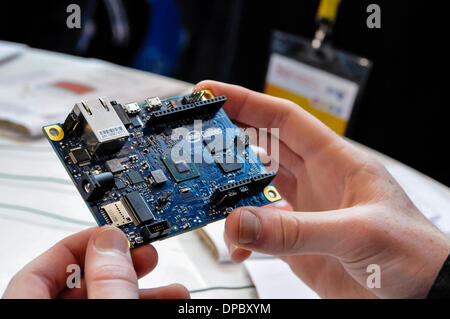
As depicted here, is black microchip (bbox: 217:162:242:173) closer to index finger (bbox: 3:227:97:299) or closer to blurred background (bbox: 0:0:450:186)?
index finger (bbox: 3:227:97:299)

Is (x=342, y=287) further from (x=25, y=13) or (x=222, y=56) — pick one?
(x=25, y=13)

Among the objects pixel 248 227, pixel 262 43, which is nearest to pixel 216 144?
pixel 248 227

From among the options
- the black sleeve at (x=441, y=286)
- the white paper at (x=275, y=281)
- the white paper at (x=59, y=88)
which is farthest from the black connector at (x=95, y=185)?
the white paper at (x=59, y=88)

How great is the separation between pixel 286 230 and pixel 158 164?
1.19 feet

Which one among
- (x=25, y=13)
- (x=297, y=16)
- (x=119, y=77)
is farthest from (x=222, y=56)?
(x=25, y=13)

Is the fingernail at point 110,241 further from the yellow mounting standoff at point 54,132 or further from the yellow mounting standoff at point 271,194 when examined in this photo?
the yellow mounting standoff at point 271,194

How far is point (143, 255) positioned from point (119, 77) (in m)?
1.31

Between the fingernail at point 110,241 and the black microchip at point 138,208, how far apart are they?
64 millimetres

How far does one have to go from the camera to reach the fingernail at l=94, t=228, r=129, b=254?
3.19ft

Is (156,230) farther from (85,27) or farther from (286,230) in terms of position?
(85,27)

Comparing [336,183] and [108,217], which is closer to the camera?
[108,217]

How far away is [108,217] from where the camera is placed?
1038mm

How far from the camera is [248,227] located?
103cm

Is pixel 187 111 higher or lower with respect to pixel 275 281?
higher
